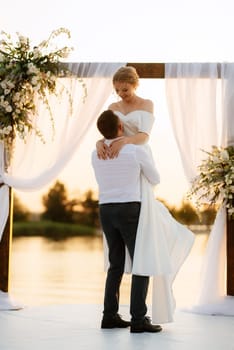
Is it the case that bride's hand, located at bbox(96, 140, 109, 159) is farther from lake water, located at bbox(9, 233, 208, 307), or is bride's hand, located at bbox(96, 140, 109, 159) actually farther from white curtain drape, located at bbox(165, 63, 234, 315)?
lake water, located at bbox(9, 233, 208, 307)

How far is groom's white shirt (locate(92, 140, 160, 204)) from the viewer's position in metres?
3.90

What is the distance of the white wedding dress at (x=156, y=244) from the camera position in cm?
394

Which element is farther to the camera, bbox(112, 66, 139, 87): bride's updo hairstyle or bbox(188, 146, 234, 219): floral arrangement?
bbox(188, 146, 234, 219): floral arrangement

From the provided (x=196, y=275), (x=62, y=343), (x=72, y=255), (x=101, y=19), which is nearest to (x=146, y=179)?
(x=62, y=343)

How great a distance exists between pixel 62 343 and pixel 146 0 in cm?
343

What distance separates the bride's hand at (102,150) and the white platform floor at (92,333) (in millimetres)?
1014

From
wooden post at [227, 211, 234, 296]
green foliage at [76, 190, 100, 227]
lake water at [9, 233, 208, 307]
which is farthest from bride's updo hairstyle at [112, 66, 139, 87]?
green foliage at [76, 190, 100, 227]

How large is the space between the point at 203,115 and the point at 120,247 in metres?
1.64

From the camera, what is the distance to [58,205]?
2022 cm

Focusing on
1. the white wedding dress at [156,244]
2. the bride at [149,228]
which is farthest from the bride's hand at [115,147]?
the white wedding dress at [156,244]

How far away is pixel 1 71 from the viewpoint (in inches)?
202

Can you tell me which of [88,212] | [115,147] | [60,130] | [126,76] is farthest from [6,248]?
[88,212]

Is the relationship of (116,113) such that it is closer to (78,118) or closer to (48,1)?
(78,118)

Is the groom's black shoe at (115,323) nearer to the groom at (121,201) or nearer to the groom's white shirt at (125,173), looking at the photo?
the groom at (121,201)
